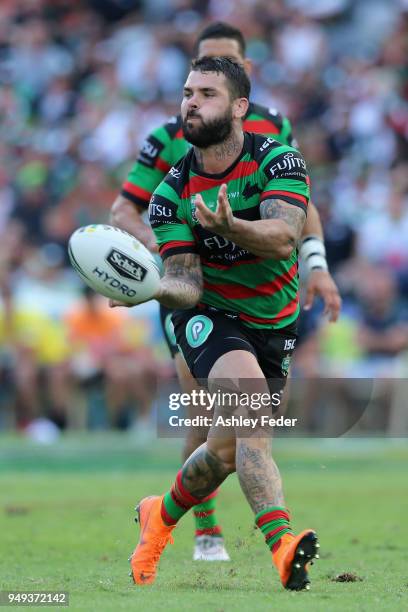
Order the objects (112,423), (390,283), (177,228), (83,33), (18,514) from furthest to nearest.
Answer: (83,33), (112,423), (390,283), (18,514), (177,228)

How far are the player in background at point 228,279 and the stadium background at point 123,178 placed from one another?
6.83 meters

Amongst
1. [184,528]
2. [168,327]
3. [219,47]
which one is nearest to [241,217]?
[168,327]

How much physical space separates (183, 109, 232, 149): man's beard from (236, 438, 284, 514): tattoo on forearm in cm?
140

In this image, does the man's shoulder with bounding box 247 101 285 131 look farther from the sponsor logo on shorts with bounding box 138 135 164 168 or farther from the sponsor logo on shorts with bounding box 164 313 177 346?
the sponsor logo on shorts with bounding box 164 313 177 346

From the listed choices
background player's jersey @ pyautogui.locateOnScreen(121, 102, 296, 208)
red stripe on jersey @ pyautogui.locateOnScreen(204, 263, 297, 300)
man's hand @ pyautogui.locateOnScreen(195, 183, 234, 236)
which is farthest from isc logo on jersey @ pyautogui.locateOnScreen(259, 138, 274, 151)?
background player's jersey @ pyautogui.locateOnScreen(121, 102, 296, 208)

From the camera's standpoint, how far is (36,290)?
49.2ft

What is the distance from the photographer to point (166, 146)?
24.0 ft

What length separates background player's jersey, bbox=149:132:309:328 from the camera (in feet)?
17.8

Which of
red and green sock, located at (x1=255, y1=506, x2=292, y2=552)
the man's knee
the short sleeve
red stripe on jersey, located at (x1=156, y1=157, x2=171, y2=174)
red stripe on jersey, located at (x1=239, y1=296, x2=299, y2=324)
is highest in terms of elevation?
red stripe on jersey, located at (x1=156, y1=157, x2=171, y2=174)

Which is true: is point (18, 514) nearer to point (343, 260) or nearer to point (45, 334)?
point (45, 334)

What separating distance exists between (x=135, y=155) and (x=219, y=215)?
36.8 ft

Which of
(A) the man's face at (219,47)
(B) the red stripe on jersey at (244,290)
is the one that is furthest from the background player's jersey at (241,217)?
(A) the man's face at (219,47)

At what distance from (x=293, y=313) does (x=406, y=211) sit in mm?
9490

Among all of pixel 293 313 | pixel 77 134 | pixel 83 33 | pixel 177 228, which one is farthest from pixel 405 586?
pixel 83 33
